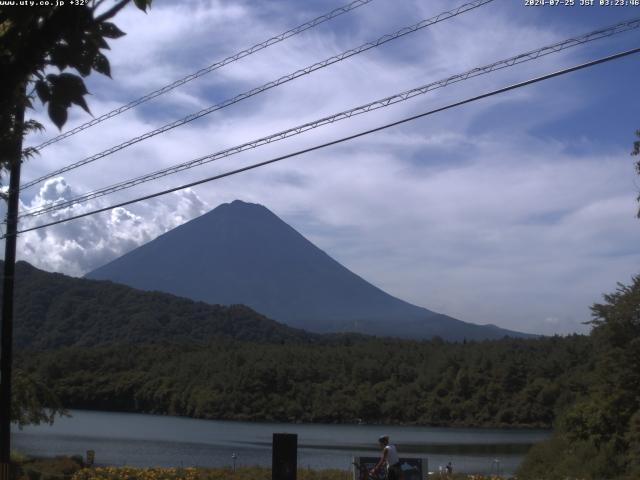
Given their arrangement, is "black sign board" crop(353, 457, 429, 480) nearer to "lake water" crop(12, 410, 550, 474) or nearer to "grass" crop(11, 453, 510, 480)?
"grass" crop(11, 453, 510, 480)

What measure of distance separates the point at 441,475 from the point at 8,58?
20.2 meters

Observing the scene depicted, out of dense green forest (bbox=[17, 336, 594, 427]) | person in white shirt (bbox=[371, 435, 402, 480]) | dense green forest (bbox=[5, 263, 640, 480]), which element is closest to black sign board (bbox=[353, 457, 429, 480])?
person in white shirt (bbox=[371, 435, 402, 480])

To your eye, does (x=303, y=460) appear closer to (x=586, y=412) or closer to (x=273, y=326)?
(x=586, y=412)

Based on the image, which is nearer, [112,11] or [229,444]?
[112,11]

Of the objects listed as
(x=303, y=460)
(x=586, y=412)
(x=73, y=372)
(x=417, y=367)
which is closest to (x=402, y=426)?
(x=417, y=367)

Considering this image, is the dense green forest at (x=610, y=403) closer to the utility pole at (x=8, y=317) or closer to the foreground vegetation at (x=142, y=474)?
the foreground vegetation at (x=142, y=474)

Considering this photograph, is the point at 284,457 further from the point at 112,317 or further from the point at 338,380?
the point at 112,317

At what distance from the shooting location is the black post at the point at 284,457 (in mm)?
10422

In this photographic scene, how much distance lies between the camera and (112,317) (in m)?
157

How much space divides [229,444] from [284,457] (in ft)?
153

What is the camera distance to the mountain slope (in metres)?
149

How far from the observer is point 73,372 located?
9462cm

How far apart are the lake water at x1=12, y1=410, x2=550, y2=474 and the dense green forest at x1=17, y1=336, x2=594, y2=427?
5.63m

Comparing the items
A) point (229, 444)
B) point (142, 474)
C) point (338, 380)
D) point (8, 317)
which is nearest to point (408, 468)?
point (142, 474)
